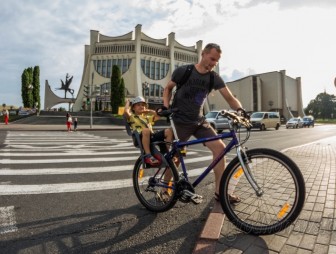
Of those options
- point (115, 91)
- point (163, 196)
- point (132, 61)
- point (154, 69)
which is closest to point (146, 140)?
point (163, 196)

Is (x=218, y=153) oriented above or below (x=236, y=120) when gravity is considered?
below

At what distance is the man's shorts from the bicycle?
169mm

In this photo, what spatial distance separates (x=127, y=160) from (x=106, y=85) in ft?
236

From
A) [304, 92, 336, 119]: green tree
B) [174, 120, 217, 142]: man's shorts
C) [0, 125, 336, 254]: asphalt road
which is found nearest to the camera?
[0, 125, 336, 254]: asphalt road

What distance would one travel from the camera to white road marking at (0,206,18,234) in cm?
266

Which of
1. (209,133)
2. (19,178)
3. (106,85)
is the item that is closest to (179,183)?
(209,133)

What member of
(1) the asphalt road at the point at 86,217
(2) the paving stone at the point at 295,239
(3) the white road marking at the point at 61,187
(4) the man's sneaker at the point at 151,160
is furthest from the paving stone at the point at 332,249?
(3) the white road marking at the point at 61,187

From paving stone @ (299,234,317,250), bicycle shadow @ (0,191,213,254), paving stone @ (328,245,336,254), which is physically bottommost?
bicycle shadow @ (0,191,213,254)

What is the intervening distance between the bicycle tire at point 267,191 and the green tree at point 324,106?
373ft

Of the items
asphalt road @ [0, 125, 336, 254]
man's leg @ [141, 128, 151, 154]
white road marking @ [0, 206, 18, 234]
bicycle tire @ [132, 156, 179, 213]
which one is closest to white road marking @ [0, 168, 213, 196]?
asphalt road @ [0, 125, 336, 254]

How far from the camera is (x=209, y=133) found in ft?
10.8

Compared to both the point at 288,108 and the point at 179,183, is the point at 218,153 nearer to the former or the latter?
the point at 179,183

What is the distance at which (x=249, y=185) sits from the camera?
2779 millimetres

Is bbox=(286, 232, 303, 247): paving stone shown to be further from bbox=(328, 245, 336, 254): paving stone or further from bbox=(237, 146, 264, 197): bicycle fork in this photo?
bbox=(237, 146, 264, 197): bicycle fork
